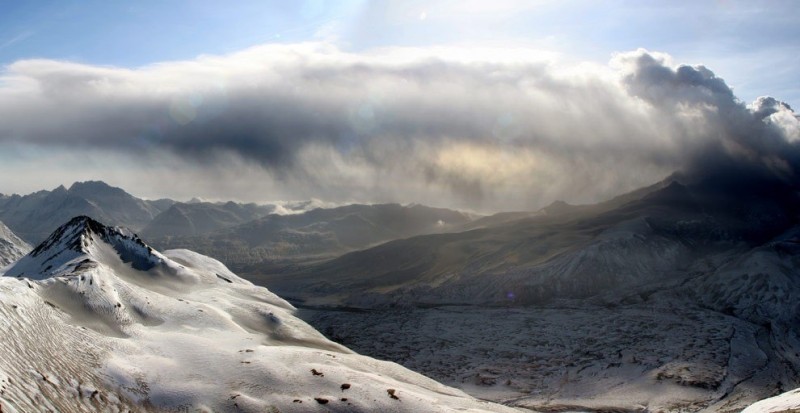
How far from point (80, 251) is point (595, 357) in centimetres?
12599

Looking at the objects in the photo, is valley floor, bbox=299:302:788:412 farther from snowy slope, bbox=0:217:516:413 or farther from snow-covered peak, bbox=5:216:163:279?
snow-covered peak, bbox=5:216:163:279

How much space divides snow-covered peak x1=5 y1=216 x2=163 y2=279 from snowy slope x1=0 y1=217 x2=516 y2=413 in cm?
118

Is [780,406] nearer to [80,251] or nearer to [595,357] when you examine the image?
[595,357]

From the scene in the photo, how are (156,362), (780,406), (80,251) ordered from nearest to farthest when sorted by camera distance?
(780,406)
(156,362)
(80,251)

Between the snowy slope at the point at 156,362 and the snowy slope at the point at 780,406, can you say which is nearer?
the snowy slope at the point at 780,406

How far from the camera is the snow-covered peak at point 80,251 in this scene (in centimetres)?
11100

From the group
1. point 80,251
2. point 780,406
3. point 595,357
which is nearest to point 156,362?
point 80,251

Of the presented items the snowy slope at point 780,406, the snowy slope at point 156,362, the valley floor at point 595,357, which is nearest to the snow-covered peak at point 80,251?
the snowy slope at point 156,362

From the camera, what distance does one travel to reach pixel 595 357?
14938cm

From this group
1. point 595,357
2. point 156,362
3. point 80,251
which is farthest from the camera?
point 595,357

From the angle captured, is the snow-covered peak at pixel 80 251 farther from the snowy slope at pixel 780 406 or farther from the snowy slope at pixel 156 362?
the snowy slope at pixel 780 406

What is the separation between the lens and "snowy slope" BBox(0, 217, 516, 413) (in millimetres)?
54375

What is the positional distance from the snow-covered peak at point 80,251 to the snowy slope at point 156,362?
1185 millimetres

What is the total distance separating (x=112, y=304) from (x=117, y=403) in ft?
122
